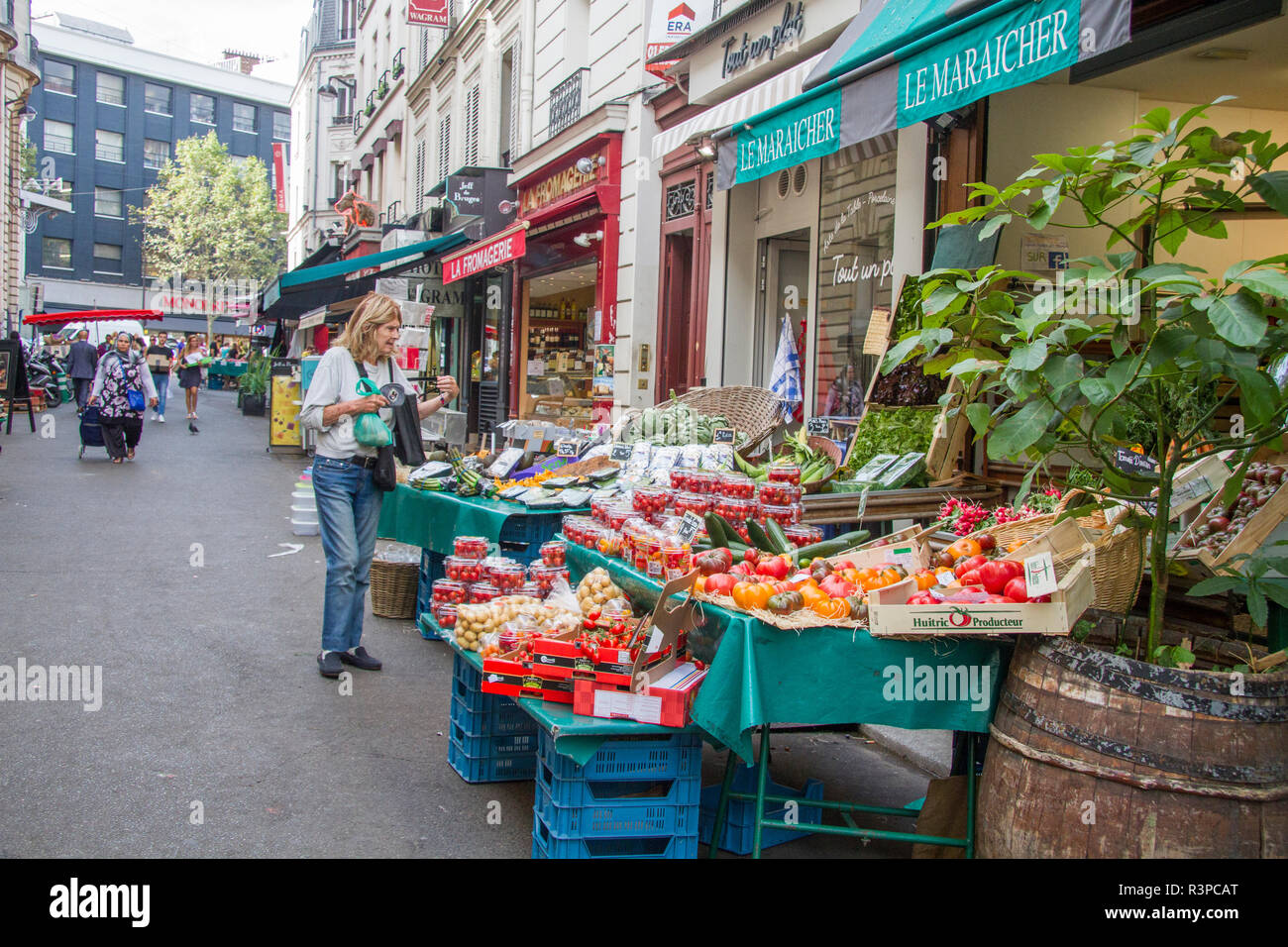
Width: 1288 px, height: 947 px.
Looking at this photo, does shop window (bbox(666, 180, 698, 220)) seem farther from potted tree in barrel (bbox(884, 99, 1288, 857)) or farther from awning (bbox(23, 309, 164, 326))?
awning (bbox(23, 309, 164, 326))

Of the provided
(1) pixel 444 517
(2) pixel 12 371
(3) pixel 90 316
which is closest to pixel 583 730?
(1) pixel 444 517

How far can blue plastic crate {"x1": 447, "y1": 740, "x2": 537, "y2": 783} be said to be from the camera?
467 centimetres

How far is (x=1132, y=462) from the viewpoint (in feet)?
13.1

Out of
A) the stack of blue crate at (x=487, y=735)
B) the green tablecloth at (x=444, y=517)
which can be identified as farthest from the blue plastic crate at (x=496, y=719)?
the green tablecloth at (x=444, y=517)

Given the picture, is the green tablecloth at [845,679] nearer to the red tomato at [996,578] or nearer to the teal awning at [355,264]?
the red tomato at [996,578]

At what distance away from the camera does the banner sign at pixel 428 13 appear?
22.1m

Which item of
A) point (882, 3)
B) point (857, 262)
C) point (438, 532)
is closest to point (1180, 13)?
point (882, 3)

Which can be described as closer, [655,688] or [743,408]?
[655,688]

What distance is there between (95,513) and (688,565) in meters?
9.03

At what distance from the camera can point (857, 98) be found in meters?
6.87

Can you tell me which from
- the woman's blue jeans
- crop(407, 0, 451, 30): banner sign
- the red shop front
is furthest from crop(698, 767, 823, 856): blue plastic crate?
crop(407, 0, 451, 30): banner sign

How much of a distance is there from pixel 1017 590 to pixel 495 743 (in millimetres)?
2300

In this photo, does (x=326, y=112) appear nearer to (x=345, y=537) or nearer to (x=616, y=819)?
(x=345, y=537)

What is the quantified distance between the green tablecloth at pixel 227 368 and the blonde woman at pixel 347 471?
142 feet
